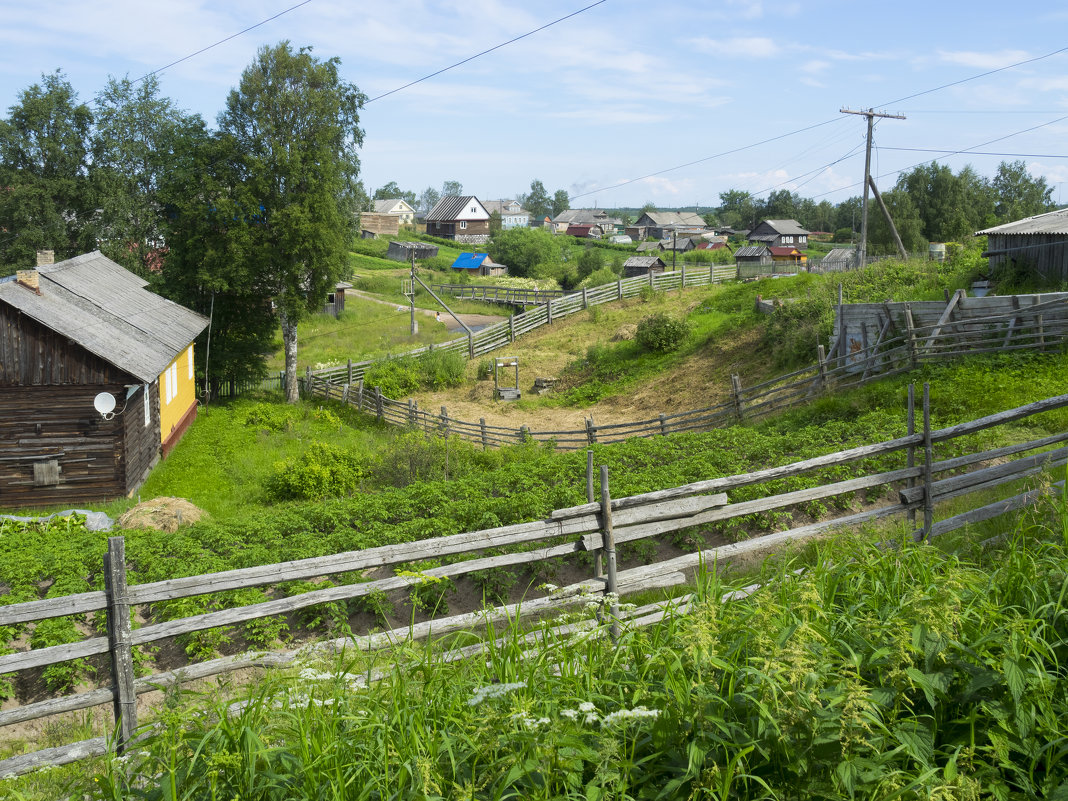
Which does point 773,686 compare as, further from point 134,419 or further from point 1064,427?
point 134,419

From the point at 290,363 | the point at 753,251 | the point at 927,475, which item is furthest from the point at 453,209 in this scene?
the point at 927,475

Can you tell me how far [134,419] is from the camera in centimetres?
1994

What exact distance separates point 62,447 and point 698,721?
19202 mm

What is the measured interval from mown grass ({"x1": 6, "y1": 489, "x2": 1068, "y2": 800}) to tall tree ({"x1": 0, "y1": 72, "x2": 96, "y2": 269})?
36.5 m

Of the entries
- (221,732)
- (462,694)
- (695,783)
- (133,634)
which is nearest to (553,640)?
(462,694)

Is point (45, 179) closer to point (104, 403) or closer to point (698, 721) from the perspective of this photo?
point (104, 403)

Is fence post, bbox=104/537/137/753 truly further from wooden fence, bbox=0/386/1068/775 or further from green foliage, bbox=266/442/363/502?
green foliage, bbox=266/442/363/502

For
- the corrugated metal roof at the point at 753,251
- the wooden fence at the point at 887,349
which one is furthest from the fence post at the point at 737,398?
the corrugated metal roof at the point at 753,251

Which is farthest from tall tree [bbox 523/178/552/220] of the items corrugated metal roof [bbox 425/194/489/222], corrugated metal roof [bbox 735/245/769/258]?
corrugated metal roof [bbox 735/245/769/258]

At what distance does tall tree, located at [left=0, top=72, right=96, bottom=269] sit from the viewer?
34.4m

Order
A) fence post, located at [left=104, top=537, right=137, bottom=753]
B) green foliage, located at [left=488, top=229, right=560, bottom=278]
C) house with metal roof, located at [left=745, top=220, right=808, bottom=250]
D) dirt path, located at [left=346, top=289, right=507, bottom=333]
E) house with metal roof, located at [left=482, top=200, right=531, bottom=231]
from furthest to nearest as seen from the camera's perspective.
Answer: house with metal roof, located at [left=482, top=200, right=531, bottom=231] → house with metal roof, located at [left=745, top=220, right=808, bottom=250] → green foliage, located at [left=488, top=229, right=560, bottom=278] → dirt path, located at [left=346, top=289, right=507, bottom=333] → fence post, located at [left=104, top=537, right=137, bottom=753]

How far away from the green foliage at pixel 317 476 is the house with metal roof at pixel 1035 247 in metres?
17.2

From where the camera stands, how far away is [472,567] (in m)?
6.09

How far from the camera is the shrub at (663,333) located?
1187 inches
